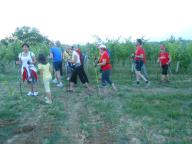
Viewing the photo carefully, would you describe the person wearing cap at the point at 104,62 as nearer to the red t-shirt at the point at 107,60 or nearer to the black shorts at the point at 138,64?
the red t-shirt at the point at 107,60

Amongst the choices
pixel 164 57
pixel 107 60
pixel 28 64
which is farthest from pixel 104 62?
pixel 164 57

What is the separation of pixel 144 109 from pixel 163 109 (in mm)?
515

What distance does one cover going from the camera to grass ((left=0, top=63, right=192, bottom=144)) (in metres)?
7.81

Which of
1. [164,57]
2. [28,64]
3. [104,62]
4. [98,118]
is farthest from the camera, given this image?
[164,57]

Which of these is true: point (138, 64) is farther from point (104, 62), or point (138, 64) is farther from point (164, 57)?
point (104, 62)

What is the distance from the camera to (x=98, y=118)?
9430 mm

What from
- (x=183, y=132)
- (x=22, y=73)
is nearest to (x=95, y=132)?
(x=183, y=132)

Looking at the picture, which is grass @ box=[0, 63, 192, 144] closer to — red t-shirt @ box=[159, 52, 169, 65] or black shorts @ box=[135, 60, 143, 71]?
black shorts @ box=[135, 60, 143, 71]

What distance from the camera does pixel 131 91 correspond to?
1393cm

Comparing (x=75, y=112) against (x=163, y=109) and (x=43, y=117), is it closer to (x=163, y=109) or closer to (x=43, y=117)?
(x=43, y=117)

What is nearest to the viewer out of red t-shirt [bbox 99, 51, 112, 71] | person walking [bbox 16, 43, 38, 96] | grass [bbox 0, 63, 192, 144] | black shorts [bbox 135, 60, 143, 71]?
grass [bbox 0, 63, 192, 144]

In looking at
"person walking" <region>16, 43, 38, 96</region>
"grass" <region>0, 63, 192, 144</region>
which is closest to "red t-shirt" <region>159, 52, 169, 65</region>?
"grass" <region>0, 63, 192, 144</region>

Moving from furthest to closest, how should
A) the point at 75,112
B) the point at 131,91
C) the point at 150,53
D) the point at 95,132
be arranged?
1. the point at 150,53
2. the point at 131,91
3. the point at 75,112
4. the point at 95,132

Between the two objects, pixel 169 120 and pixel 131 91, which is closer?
pixel 169 120
